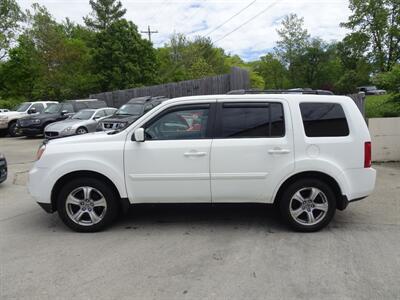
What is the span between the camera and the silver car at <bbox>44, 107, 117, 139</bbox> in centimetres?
1373

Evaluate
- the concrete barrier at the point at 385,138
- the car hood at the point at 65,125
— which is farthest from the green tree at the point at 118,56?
the concrete barrier at the point at 385,138

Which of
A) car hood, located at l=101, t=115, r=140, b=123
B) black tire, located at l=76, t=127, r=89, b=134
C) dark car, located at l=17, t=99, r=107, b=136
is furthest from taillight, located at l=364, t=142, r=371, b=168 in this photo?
dark car, located at l=17, t=99, r=107, b=136

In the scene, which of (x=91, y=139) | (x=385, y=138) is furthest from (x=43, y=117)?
(x=385, y=138)

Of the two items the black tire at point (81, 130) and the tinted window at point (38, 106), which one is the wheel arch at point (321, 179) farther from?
the tinted window at point (38, 106)

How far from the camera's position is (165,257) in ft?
13.3

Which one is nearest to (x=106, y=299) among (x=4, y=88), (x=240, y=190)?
(x=240, y=190)

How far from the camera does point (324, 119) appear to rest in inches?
185

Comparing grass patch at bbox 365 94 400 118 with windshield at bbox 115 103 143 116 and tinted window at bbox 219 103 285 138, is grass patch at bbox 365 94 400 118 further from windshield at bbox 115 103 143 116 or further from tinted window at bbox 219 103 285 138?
windshield at bbox 115 103 143 116

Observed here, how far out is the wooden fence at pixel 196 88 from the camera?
74.4 ft

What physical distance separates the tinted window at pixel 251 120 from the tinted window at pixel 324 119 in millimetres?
323

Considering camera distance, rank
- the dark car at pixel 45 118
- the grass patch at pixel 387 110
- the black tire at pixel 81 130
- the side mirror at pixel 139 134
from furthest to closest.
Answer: the dark car at pixel 45 118, the black tire at pixel 81 130, the grass patch at pixel 387 110, the side mirror at pixel 139 134

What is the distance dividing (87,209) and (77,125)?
10064 millimetres

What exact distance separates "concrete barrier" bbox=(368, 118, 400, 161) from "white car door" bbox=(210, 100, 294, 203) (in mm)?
5720

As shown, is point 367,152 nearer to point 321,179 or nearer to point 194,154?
point 321,179
